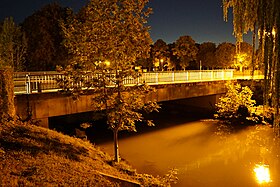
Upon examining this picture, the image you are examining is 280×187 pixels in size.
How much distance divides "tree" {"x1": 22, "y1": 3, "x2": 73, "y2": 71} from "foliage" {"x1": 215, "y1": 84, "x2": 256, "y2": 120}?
60.3 ft

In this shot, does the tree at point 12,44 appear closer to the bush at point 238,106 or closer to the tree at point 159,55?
the bush at point 238,106

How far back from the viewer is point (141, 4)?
11.8 metres

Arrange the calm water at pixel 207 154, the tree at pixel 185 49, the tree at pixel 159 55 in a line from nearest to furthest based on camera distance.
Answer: the calm water at pixel 207 154 → the tree at pixel 159 55 → the tree at pixel 185 49

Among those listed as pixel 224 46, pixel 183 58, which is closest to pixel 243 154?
pixel 224 46

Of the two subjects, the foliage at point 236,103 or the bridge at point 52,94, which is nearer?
the bridge at point 52,94

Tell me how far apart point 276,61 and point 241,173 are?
32.0 feet

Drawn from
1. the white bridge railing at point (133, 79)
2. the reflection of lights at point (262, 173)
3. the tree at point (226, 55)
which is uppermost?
the tree at point (226, 55)

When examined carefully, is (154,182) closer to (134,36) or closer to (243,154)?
(134,36)

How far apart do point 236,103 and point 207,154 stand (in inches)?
395

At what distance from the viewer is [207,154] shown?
699 inches

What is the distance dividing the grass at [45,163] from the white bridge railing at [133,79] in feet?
8.40

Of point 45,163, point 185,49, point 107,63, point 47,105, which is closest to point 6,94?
point 47,105

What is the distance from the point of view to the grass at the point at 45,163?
7.89m

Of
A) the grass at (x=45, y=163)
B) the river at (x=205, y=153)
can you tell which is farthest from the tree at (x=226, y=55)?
the grass at (x=45, y=163)
